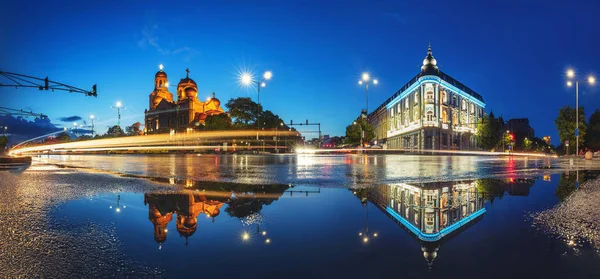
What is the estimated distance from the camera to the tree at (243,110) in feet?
276

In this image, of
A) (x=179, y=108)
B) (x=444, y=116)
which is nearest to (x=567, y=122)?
(x=444, y=116)

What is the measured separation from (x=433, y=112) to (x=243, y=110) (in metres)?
43.9

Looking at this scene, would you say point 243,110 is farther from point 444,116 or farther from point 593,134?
point 593,134

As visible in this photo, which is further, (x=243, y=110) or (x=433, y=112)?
(x=243, y=110)

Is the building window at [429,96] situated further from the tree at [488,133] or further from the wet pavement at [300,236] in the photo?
the wet pavement at [300,236]

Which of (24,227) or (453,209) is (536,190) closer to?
(453,209)

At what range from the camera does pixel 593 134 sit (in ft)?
237

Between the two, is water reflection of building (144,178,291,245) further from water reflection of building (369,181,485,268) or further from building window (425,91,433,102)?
building window (425,91,433,102)

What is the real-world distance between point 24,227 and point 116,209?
3.85 ft

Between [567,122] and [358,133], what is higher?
[567,122]

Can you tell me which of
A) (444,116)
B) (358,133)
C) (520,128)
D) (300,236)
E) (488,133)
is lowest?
(300,236)

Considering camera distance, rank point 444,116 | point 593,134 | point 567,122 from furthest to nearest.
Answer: point 593,134
point 444,116
point 567,122

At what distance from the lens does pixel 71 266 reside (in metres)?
2.64

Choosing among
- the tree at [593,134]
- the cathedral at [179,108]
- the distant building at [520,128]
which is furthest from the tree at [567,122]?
the cathedral at [179,108]
